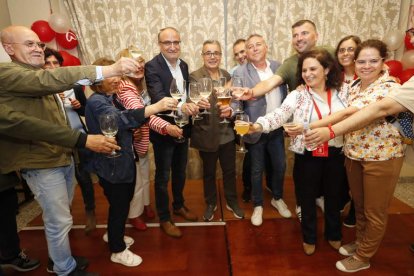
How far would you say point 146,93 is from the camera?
285 cm

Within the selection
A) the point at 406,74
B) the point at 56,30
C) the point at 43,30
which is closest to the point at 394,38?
the point at 406,74

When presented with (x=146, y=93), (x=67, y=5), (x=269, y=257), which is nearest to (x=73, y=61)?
(x=67, y=5)

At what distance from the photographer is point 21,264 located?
2.37 m

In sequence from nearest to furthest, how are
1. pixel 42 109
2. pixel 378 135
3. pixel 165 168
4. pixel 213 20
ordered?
pixel 42 109
pixel 378 135
pixel 165 168
pixel 213 20

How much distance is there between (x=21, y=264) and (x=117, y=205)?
102cm

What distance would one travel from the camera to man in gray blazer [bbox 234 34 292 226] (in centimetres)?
276

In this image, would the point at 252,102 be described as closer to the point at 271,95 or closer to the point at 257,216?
the point at 271,95

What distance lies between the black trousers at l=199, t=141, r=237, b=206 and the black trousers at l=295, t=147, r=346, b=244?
0.74m

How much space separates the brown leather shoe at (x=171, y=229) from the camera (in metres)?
2.75

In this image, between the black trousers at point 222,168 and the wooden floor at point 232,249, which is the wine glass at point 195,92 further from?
the wooden floor at point 232,249

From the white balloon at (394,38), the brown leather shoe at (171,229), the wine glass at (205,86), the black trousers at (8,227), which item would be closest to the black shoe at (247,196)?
the brown leather shoe at (171,229)

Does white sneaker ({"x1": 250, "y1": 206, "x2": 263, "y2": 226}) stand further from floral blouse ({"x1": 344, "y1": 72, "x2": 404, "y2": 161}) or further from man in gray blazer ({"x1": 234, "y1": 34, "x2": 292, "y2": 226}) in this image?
floral blouse ({"x1": 344, "y1": 72, "x2": 404, "y2": 161})

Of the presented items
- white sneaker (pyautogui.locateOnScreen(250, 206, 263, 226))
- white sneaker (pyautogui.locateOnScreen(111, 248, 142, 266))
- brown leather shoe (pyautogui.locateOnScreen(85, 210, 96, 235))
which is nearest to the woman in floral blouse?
white sneaker (pyautogui.locateOnScreen(250, 206, 263, 226))

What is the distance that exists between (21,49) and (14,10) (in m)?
2.74
